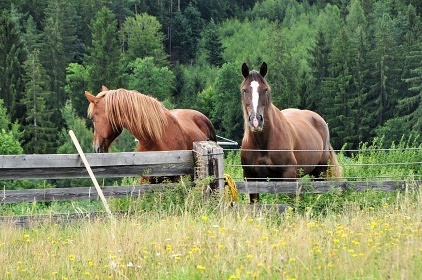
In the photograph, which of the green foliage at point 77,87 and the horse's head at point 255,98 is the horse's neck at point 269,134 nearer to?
the horse's head at point 255,98

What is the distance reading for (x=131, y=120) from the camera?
9.85 metres

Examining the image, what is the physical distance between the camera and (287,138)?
1060 centimetres

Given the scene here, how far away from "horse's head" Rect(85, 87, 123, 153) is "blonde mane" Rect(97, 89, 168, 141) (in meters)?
0.07

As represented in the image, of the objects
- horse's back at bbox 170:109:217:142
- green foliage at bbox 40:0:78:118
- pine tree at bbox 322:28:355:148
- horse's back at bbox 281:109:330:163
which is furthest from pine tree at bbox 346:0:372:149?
horse's back at bbox 170:109:217:142

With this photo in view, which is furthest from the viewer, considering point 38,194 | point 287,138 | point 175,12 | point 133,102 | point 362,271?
point 175,12

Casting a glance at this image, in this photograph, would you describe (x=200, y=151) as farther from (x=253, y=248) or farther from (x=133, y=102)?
(x=253, y=248)

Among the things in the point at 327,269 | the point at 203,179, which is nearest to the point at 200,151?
the point at 203,179

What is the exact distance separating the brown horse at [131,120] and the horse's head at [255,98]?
104 centimetres

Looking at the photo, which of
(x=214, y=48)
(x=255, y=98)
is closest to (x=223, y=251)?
(x=255, y=98)

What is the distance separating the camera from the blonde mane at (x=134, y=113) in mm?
9836

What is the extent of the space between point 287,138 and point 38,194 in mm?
3504

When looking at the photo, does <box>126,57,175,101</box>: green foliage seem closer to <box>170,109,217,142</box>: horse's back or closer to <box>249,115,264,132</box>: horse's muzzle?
<box>170,109,217,142</box>: horse's back

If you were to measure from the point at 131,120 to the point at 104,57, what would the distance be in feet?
272

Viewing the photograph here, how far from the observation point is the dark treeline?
77.4 m
